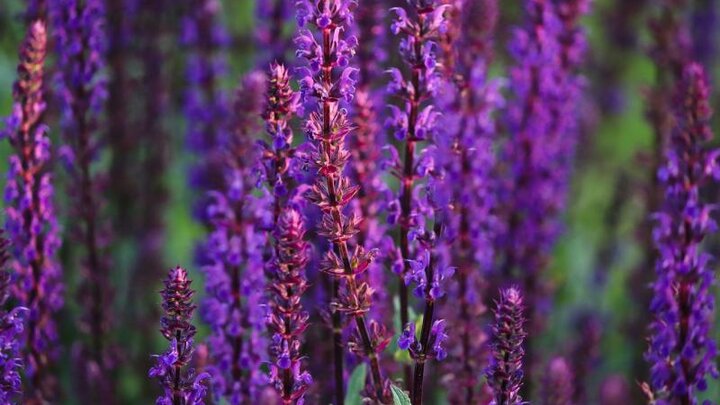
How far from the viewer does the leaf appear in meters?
3.75

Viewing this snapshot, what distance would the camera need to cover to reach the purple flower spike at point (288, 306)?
301 centimetres

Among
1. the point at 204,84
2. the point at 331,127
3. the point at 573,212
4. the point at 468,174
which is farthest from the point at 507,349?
the point at 573,212

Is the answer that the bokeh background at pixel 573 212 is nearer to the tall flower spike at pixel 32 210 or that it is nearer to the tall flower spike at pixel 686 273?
the tall flower spike at pixel 686 273

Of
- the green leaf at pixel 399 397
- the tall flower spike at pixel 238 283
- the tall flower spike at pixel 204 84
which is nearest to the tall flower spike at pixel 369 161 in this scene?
the tall flower spike at pixel 238 283

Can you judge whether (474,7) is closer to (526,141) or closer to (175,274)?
(526,141)

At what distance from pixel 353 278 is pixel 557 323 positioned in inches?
157

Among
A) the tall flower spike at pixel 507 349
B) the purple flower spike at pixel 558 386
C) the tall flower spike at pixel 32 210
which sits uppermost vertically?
the tall flower spike at pixel 32 210

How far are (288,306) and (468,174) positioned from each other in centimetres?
168

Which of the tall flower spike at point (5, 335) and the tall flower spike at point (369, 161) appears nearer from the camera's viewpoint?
the tall flower spike at point (5, 335)

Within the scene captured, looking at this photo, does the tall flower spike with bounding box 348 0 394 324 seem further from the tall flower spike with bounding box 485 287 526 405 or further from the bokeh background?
the bokeh background

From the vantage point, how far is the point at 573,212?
27.1ft

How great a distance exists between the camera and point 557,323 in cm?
695

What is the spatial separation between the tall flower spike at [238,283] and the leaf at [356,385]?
0.32 metres

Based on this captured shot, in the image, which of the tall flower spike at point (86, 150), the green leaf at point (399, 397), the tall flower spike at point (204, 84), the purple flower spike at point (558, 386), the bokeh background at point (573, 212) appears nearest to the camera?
the green leaf at point (399, 397)
